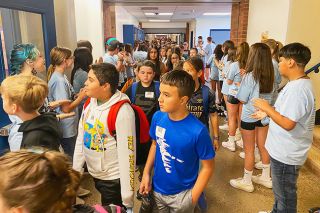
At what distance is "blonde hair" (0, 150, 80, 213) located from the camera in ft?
2.72

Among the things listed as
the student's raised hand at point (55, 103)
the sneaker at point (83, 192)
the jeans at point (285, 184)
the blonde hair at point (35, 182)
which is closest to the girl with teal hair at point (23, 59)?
the student's raised hand at point (55, 103)

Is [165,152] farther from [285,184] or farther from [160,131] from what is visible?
[285,184]

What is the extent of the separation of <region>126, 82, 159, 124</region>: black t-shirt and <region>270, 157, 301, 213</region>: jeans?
4.02 ft

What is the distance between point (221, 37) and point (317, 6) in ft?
35.8

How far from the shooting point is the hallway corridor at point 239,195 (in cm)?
278

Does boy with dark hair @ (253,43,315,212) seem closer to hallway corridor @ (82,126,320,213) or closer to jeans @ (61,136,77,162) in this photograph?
hallway corridor @ (82,126,320,213)

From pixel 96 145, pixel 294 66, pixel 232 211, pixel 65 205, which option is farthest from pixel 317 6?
pixel 65 205

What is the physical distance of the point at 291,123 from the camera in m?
1.88

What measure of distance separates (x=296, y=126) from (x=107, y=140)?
1.32 meters

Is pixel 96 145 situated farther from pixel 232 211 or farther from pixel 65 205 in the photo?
pixel 232 211

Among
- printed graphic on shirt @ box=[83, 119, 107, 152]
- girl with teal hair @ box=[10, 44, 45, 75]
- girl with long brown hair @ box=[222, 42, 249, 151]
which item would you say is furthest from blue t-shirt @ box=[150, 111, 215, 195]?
girl with long brown hair @ box=[222, 42, 249, 151]

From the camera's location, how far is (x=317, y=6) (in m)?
4.16

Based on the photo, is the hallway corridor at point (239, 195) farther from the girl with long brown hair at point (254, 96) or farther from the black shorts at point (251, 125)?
the black shorts at point (251, 125)

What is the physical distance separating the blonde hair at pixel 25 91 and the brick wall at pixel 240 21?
21.4ft
